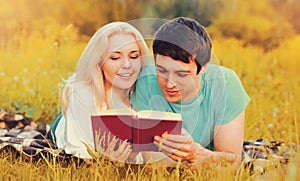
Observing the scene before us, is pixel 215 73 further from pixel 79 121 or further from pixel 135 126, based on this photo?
pixel 79 121

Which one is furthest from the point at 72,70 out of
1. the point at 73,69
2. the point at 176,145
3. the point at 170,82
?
the point at 176,145

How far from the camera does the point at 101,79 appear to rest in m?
2.61

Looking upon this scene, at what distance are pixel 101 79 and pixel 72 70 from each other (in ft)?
5.09

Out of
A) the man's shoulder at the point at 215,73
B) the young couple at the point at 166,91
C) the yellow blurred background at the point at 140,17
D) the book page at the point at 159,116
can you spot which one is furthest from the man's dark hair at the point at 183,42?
the yellow blurred background at the point at 140,17

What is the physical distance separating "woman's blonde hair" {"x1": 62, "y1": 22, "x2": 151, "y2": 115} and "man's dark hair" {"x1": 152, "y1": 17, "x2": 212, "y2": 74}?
19 cm

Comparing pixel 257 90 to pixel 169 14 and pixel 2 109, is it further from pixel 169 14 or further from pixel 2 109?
pixel 2 109

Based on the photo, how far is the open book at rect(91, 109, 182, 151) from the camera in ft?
7.23

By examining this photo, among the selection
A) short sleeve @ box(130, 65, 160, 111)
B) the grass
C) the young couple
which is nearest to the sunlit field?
the grass

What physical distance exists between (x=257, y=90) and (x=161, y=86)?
5.36 feet

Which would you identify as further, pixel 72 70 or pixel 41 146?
pixel 72 70

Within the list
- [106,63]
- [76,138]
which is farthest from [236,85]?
[76,138]

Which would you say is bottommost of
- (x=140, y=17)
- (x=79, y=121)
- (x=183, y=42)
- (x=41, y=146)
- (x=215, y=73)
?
(x=41, y=146)

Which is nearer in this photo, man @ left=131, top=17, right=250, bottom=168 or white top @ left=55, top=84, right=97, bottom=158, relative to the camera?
man @ left=131, top=17, right=250, bottom=168

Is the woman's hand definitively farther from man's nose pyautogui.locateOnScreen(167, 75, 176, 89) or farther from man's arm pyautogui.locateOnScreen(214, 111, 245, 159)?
man's arm pyautogui.locateOnScreen(214, 111, 245, 159)
